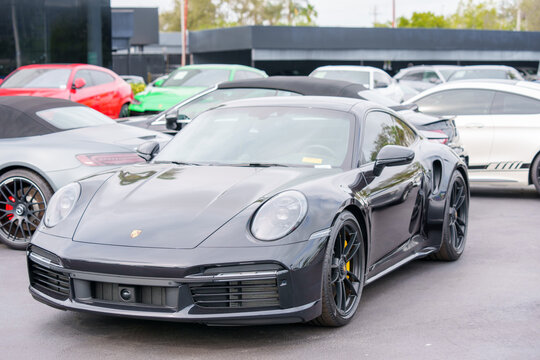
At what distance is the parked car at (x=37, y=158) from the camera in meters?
7.34

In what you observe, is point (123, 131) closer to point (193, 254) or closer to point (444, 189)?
point (444, 189)

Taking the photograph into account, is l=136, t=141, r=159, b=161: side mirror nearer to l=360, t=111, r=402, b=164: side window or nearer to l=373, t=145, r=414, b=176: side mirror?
l=360, t=111, r=402, b=164: side window

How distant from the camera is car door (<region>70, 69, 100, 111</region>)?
1655cm

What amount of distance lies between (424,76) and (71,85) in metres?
15.4

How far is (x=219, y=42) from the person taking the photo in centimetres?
4778

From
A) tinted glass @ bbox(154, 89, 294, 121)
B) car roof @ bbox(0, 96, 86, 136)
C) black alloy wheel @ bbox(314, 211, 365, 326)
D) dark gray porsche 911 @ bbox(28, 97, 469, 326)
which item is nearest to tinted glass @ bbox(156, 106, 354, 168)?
dark gray porsche 911 @ bbox(28, 97, 469, 326)

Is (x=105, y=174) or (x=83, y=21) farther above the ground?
(x=83, y=21)

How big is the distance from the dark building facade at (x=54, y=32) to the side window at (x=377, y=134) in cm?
1794

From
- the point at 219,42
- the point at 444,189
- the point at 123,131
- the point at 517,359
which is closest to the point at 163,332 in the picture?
the point at 517,359

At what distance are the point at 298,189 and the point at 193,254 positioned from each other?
32.3 inches

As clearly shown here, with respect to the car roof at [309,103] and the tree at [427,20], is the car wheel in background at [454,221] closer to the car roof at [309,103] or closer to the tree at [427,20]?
the car roof at [309,103]

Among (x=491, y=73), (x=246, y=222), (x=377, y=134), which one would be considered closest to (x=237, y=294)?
(x=246, y=222)

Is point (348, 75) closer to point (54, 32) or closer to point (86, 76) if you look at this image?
point (86, 76)

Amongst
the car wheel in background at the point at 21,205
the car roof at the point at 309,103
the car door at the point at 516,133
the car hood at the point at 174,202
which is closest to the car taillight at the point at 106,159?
the car wheel in background at the point at 21,205
